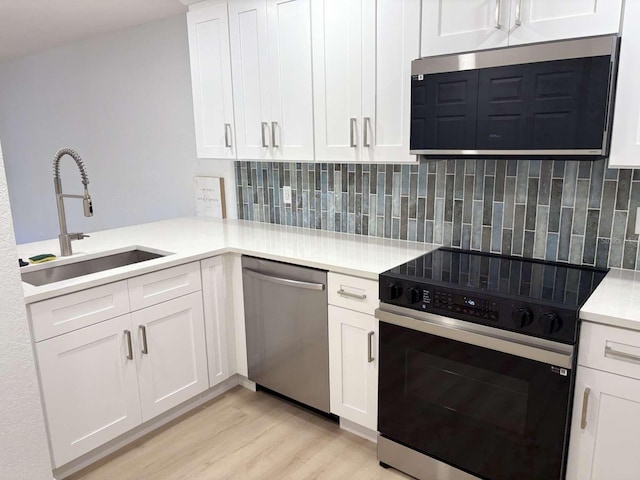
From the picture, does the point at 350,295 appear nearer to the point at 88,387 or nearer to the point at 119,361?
the point at 119,361

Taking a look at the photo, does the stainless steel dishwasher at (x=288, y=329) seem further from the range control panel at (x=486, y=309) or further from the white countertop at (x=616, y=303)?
the white countertop at (x=616, y=303)

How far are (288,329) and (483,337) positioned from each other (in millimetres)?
1034

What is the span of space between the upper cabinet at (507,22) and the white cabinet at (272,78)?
69 cm

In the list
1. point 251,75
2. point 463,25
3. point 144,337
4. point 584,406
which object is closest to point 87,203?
point 144,337

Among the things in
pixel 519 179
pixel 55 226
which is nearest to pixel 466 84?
pixel 519 179

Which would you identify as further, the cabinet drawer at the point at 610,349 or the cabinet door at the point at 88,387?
the cabinet door at the point at 88,387

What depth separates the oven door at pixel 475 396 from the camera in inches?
64.6

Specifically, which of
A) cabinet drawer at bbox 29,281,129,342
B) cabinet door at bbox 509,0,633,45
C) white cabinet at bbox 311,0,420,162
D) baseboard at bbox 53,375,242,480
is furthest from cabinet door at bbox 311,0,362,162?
baseboard at bbox 53,375,242,480

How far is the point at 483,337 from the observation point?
68.4 inches

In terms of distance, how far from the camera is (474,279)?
6.26 feet

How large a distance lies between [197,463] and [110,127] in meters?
3.01

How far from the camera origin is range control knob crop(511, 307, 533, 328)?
165cm

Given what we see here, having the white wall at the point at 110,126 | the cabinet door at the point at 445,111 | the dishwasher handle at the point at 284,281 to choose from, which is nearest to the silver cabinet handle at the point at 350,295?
the dishwasher handle at the point at 284,281

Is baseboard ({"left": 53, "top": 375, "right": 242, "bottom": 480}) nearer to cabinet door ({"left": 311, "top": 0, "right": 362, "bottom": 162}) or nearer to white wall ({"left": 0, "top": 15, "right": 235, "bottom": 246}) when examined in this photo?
white wall ({"left": 0, "top": 15, "right": 235, "bottom": 246})
